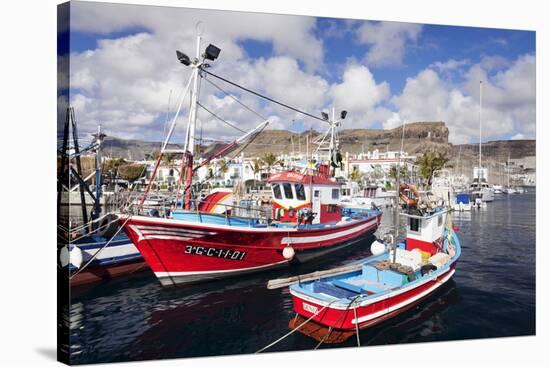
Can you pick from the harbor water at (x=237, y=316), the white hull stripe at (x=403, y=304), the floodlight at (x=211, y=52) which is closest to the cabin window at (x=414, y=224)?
the white hull stripe at (x=403, y=304)

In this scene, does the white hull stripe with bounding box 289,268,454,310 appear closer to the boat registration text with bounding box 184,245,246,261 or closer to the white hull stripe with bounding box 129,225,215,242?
the boat registration text with bounding box 184,245,246,261

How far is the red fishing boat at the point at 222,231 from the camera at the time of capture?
8055 mm

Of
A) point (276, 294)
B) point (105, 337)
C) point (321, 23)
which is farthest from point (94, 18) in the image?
point (276, 294)

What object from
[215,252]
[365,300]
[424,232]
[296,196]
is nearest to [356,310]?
[365,300]

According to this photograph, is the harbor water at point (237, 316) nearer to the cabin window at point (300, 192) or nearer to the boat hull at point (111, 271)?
the boat hull at point (111, 271)

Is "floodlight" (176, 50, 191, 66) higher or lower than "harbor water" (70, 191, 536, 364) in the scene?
higher

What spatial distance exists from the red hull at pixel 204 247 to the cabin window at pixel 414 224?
2.47m

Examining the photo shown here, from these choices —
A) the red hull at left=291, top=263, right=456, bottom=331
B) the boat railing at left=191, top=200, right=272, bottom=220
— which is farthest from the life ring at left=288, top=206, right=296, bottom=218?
the red hull at left=291, top=263, right=456, bottom=331

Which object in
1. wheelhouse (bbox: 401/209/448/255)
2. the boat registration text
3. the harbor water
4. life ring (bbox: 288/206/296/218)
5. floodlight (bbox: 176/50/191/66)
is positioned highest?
floodlight (bbox: 176/50/191/66)

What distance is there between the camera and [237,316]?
7367 mm

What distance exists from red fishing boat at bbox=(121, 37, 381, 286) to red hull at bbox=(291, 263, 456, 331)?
98.1 inches

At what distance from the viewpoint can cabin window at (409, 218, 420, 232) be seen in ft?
30.3

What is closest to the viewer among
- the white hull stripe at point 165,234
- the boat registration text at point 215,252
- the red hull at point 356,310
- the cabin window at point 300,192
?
the red hull at point 356,310
